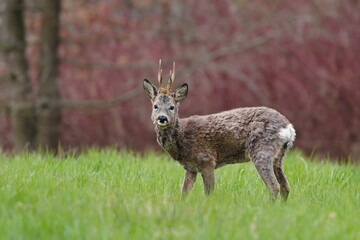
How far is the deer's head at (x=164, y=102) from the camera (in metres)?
7.41

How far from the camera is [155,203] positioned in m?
6.36

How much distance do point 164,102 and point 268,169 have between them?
1.19 meters

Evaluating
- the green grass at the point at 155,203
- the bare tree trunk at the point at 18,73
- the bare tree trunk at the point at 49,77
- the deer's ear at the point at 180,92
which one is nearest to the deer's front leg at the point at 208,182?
the green grass at the point at 155,203

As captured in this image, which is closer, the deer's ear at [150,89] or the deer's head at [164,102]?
the deer's head at [164,102]

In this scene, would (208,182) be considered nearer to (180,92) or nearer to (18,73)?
(180,92)

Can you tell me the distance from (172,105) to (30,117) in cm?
820

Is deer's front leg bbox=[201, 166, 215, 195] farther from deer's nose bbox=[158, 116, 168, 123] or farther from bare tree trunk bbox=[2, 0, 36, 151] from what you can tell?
bare tree trunk bbox=[2, 0, 36, 151]

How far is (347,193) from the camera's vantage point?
25.0ft

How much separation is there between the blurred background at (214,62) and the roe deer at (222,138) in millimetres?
8231

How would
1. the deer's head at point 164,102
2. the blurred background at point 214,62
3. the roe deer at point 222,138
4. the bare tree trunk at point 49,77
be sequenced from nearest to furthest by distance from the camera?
1. the roe deer at point 222,138
2. the deer's head at point 164,102
3. the bare tree trunk at point 49,77
4. the blurred background at point 214,62

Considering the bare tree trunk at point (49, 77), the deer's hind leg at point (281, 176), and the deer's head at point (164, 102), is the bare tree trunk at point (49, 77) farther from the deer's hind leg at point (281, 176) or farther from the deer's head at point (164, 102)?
the deer's hind leg at point (281, 176)

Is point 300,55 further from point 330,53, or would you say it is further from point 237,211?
point 237,211

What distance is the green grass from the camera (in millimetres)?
5500

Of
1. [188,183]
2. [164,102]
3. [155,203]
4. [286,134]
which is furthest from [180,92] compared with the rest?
[155,203]
